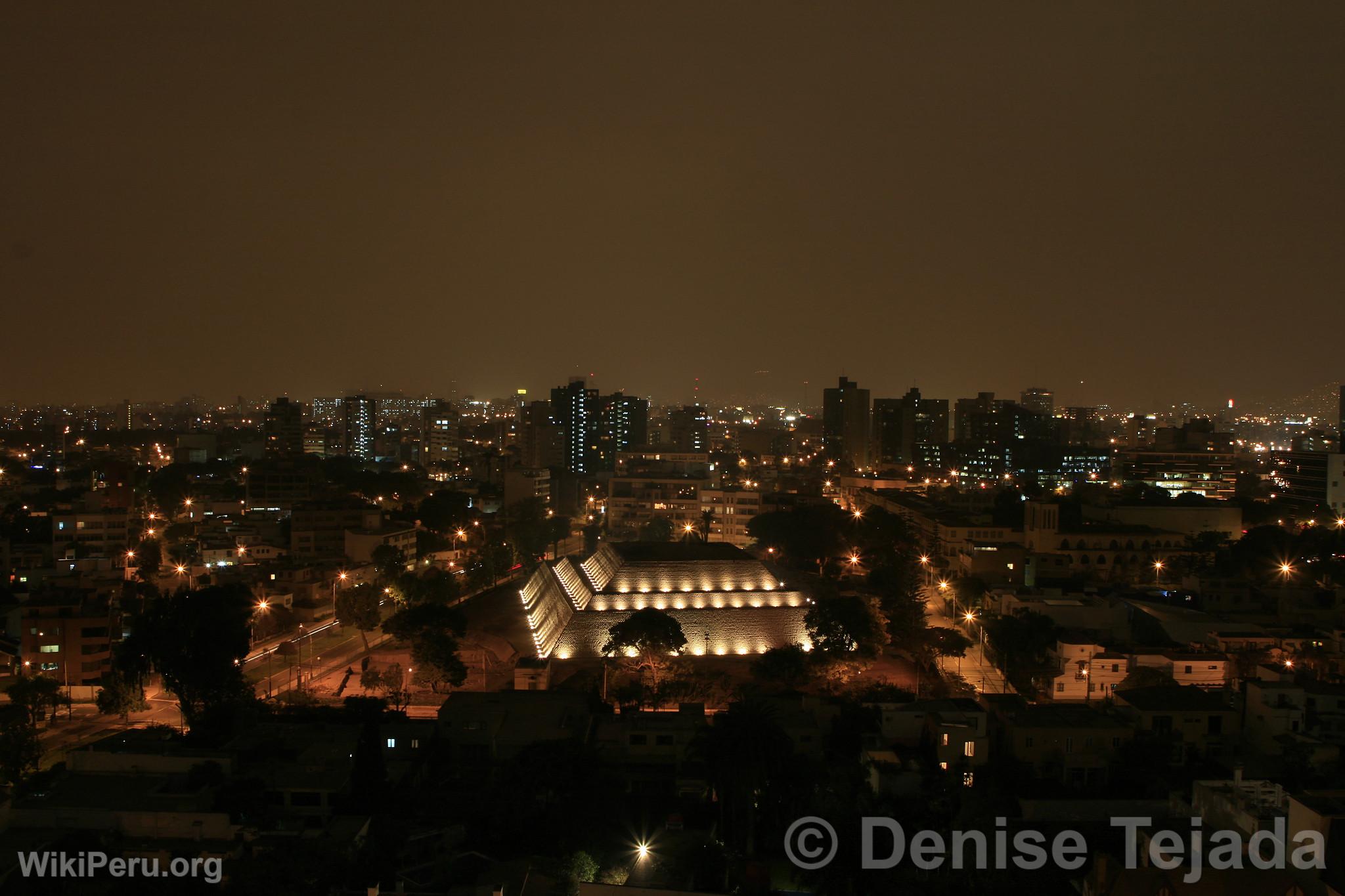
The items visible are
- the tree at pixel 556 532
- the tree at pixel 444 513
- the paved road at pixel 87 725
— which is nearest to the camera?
the paved road at pixel 87 725

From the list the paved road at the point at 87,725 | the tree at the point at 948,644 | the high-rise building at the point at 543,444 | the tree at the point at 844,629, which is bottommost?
the paved road at the point at 87,725

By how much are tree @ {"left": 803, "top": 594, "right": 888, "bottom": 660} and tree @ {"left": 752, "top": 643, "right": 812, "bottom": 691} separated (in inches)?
18.5

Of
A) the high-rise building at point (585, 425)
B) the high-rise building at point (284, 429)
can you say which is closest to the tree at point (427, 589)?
the high-rise building at point (585, 425)

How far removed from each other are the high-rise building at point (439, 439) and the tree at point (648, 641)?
1567 inches

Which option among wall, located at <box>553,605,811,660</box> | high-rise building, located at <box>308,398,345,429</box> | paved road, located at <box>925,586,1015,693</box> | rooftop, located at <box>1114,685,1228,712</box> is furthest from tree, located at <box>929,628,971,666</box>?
high-rise building, located at <box>308,398,345,429</box>

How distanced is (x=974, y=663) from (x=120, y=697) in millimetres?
13516

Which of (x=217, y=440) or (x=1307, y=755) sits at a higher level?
(x=217, y=440)

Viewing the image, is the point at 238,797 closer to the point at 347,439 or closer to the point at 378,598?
the point at 378,598

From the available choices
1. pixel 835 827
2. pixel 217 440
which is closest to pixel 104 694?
pixel 835 827

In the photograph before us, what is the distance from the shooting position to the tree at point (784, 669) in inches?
619

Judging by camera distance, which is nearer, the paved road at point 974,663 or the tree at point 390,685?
the tree at point 390,685

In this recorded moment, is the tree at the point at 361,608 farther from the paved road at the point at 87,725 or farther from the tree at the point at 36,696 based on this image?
the tree at the point at 36,696

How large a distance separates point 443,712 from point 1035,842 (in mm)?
7271

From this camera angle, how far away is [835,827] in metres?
→ 10.0
